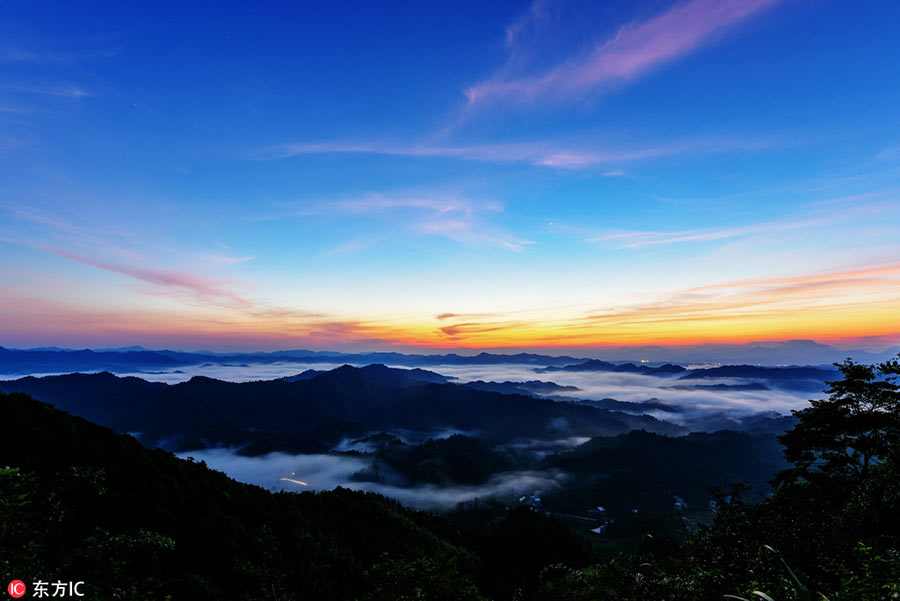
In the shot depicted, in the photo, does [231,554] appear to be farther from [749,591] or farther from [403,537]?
[749,591]

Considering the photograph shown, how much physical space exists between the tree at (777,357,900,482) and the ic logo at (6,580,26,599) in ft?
149

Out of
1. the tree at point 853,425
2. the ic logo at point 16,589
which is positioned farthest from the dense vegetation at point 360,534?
the ic logo at point 16,589

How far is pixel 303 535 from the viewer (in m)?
100

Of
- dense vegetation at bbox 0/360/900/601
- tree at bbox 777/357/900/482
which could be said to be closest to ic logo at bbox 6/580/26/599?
dense vegetation at bbox 0/360/900/601

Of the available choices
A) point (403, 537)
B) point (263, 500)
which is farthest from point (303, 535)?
point (403, 537)

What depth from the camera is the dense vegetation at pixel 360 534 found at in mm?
14258

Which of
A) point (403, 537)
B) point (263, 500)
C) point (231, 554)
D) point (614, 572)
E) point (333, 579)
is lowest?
point (403, 537)

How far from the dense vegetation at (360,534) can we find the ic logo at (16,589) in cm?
39

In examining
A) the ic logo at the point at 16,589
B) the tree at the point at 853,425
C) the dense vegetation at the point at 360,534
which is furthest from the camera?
the tree at the point at 853,425

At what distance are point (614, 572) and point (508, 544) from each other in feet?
461

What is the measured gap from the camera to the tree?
2786 cm

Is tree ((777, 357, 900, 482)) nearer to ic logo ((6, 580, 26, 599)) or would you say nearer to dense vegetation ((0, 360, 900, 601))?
dense vegetation ((0, 360, 900, 601))

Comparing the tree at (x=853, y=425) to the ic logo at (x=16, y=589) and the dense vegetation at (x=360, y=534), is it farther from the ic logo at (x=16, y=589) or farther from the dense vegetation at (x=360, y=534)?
the ic logo at (x=16, y=589)

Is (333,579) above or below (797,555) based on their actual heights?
below
